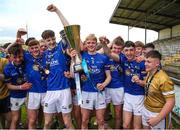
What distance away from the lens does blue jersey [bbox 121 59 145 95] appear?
530 centimetres

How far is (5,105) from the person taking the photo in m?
5.70

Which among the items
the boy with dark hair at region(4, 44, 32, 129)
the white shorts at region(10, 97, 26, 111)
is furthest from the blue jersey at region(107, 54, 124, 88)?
the white shorts at region(10, 97, 26, 111)

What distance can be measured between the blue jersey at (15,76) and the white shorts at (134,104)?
1.90 m

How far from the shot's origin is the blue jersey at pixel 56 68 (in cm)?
516

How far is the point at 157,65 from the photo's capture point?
4469mm

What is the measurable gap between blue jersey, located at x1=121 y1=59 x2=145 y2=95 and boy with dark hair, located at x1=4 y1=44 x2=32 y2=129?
172 centimetres

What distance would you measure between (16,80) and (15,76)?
8 centimetres

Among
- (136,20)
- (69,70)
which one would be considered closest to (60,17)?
(69,70)

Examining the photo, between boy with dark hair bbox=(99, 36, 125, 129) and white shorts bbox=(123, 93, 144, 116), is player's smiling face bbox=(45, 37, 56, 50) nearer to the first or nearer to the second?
boy with dark hair bbox=(99, 36, 125, 129)

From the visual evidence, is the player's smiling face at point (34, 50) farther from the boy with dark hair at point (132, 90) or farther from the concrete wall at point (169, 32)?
the concrete wall at point (169, 32)

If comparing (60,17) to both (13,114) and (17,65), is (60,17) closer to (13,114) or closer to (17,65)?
(17,65)

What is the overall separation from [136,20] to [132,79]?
2376 centimetres

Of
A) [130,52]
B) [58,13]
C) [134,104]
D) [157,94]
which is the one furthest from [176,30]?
[157,94]

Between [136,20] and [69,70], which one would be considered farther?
[136,20]
